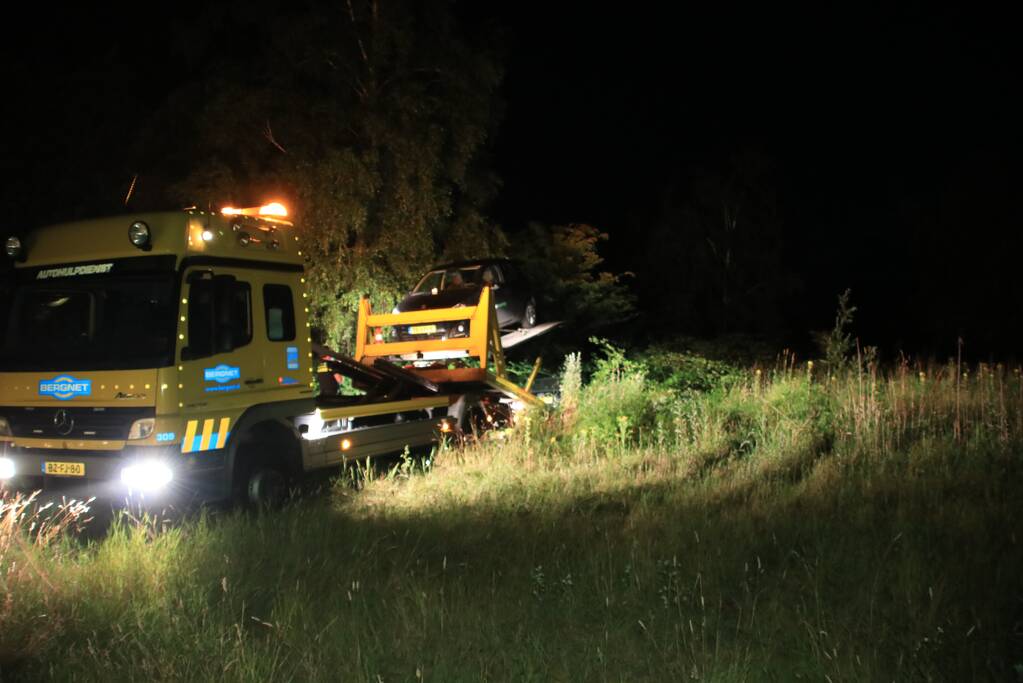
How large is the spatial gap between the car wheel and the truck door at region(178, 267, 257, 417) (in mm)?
6718

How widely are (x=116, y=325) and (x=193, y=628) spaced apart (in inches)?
145

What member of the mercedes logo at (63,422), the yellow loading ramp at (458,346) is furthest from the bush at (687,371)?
the mercedes logo at (63,422)

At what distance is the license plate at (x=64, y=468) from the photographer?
7.27 m

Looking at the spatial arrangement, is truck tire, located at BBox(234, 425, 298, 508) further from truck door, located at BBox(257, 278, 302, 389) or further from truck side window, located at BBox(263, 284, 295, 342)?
truck side window, located at BBox(263, 284, 295, 342)

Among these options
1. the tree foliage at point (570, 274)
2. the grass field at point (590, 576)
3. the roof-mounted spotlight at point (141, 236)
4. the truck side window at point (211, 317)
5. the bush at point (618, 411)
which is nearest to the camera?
the grass field at point (590, 576)

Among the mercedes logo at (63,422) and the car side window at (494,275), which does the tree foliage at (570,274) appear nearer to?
the car side window at (494,275)

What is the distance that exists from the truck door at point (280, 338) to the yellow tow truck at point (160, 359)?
2cm

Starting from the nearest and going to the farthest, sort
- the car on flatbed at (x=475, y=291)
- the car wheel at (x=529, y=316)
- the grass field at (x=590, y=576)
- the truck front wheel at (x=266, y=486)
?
the grass field at (x=590, y=576)
the truck front wheel at (x=266, y=486)
the car on flatbed at (x=475, y=291)
the car wheel at (x=529, y=316)

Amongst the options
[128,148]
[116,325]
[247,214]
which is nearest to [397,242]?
[128,148]

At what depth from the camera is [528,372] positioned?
19.4 meters

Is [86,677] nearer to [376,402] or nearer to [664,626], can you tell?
[664,626]

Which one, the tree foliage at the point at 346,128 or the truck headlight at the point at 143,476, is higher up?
the tree foliage at the point at 346,128

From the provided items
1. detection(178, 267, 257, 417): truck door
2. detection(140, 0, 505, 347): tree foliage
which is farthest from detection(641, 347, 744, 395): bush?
detection(178, 267, 257, 417): truck door

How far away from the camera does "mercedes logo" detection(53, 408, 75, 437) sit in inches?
291
